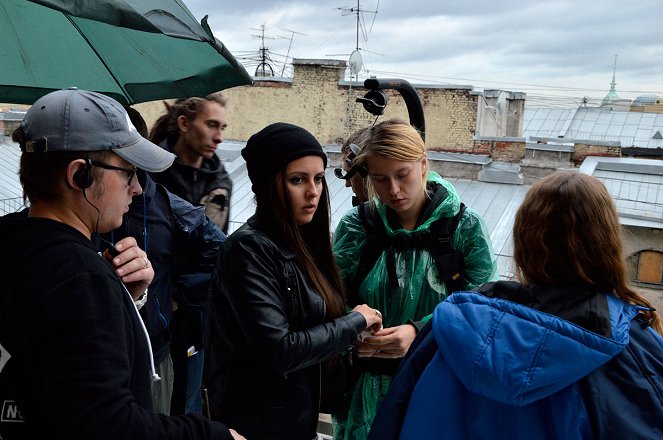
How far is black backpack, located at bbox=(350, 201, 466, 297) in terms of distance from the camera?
2.54 meters

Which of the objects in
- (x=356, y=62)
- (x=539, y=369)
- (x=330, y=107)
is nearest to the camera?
(x=539, y=369)

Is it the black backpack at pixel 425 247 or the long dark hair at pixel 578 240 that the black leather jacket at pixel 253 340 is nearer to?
the black backpack at pixel 425 247

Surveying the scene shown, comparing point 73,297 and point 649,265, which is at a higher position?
point 73,297

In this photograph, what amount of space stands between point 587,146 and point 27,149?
17.2 m

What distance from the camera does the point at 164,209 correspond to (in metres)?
2.73

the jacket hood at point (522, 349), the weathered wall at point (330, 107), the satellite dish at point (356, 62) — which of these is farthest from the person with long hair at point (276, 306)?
the satellite dish at point (356, 62)

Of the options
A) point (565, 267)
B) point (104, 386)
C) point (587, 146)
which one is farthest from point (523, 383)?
point (587, 146)

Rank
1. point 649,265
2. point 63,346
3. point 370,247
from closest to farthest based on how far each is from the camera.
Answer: point 63,346, point 370,247, point 649,265

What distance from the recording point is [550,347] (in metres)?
1.46

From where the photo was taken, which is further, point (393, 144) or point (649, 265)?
point (649, 265)

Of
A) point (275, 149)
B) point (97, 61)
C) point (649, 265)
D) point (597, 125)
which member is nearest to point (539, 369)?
point (275, 149)

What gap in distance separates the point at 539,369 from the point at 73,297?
3.53 feet

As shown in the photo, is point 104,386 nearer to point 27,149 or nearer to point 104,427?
point 104,427

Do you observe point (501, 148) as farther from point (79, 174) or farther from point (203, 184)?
point (79, 174)
